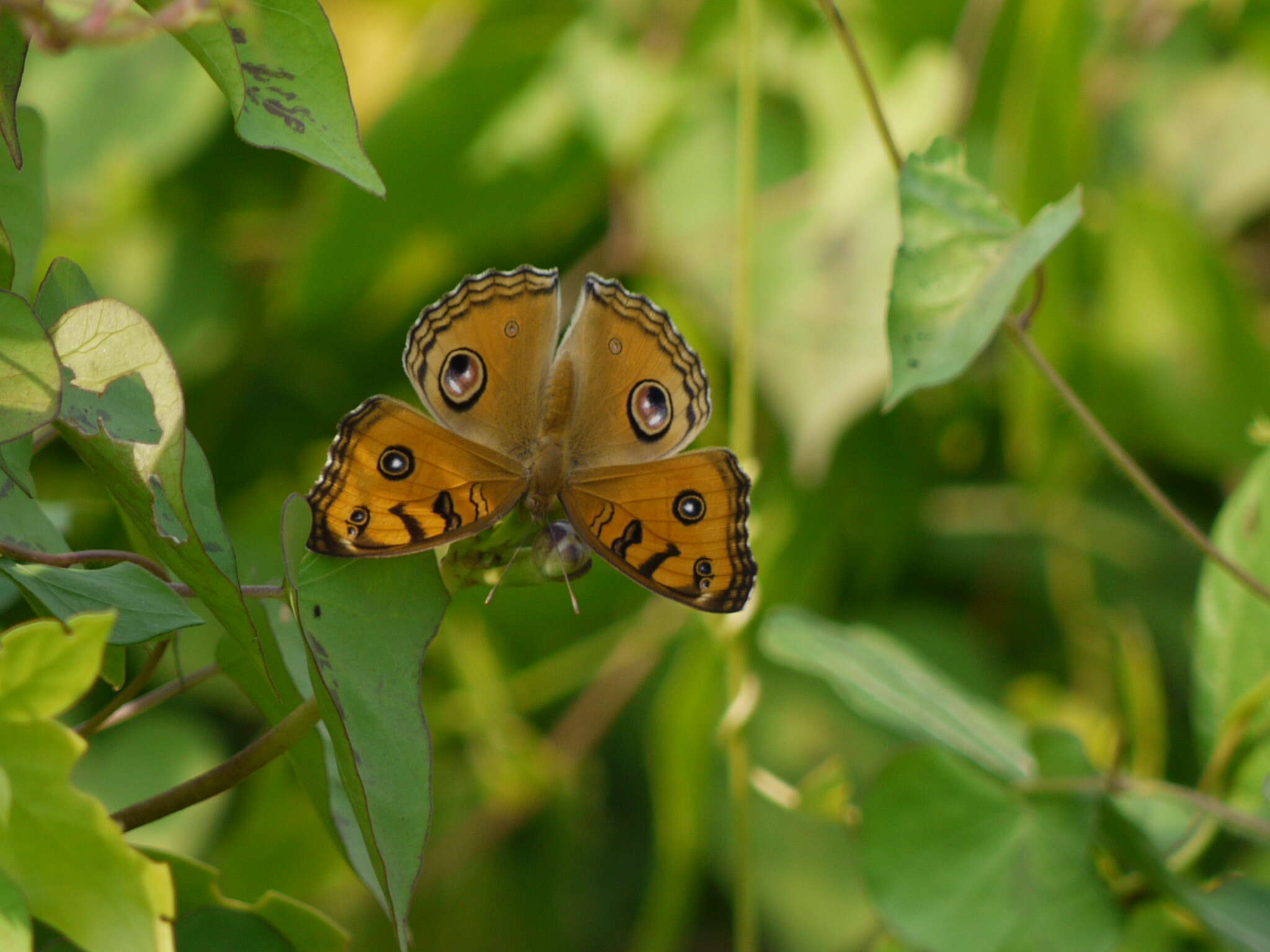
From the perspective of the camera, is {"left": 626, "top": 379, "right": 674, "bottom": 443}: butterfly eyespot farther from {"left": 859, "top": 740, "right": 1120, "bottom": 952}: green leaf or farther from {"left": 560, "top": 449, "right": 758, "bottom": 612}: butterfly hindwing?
{"left": 859, "top": 740, "right": 1120, "bottom": 952}: green leaf

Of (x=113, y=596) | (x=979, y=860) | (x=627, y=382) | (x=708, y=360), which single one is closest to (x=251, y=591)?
(x=113, y=596)

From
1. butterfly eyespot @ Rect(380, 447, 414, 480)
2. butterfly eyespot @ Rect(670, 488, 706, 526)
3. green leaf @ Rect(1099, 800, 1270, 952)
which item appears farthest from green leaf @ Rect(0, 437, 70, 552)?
green leaf @ Rect(1099, 800, 1270, 952)

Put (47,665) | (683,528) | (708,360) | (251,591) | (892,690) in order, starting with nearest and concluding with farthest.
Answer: (47,665), (251,591), (683,528), (892,690), (708,360)

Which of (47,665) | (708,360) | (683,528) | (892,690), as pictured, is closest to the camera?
(47,665)

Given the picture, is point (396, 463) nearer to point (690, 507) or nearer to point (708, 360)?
point (690, 507)

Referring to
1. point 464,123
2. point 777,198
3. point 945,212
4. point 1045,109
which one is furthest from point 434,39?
point 945,212

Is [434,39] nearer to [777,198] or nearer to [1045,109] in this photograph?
[777,198]

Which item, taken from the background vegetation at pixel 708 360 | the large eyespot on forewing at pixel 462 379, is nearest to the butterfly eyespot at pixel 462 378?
the large eyespot on forewing at pixel 462 379
